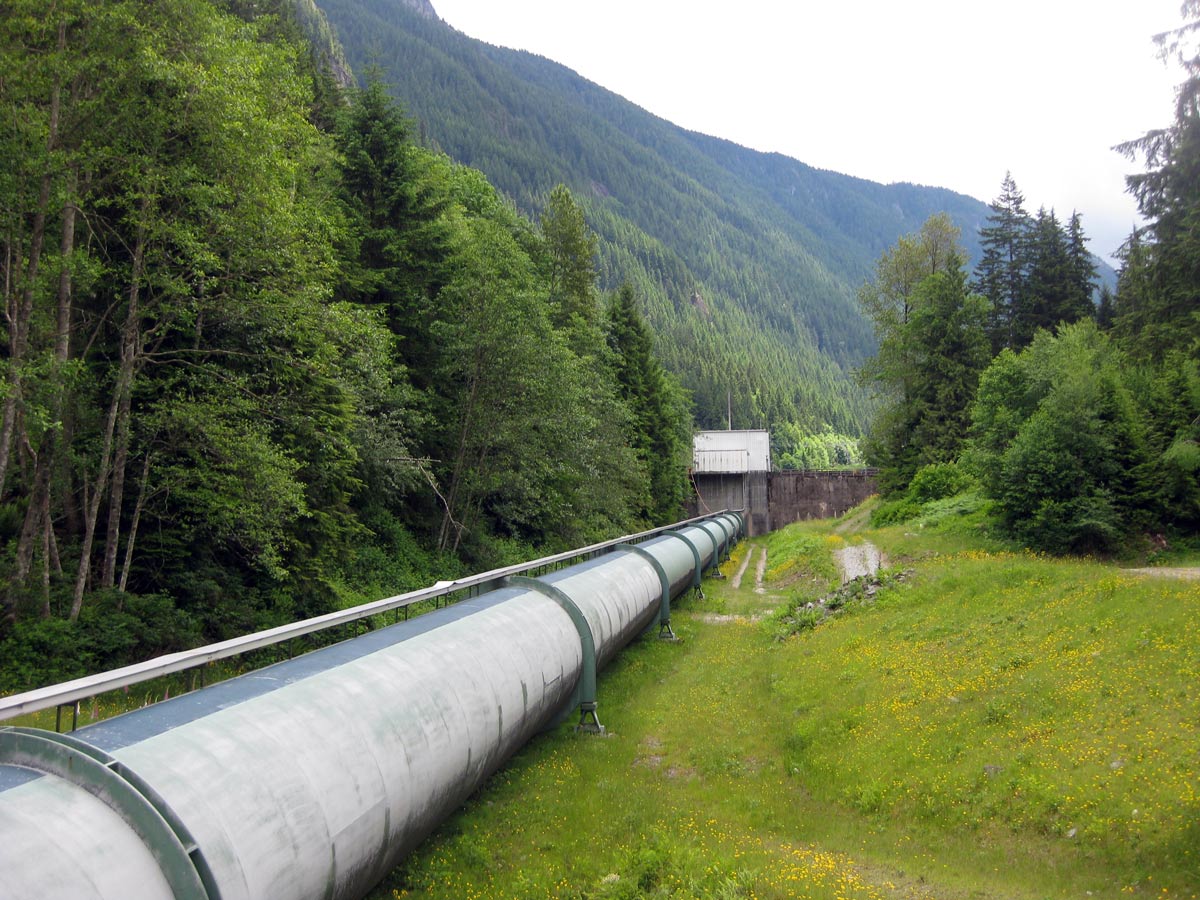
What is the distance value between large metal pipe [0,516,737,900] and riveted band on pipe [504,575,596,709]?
173cm

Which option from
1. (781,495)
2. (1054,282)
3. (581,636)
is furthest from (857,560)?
(781,495)

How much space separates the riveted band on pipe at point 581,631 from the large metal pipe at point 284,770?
173 centimetres

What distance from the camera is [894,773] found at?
1072 cm

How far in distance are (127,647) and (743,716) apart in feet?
37.5

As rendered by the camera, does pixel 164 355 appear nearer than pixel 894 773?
No

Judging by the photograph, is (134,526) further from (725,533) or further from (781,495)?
(781,495)

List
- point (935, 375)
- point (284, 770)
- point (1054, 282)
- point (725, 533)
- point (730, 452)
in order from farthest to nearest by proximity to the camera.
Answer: point (730, 452), point (1054, 282), point (935, 375), point (725, 533), point (284, 770)

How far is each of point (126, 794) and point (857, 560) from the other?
29889mm

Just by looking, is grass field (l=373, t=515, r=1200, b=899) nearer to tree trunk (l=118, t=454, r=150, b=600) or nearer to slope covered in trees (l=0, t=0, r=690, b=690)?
slope covered in trees (l=0, t=0, r=690, b=690)

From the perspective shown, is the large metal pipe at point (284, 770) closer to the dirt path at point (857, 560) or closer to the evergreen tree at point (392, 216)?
the dirt path at point (857, 560)

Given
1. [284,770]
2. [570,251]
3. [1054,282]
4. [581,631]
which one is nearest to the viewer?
[284,770]

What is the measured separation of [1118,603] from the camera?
559 inches

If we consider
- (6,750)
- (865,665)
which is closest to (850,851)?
(865,665)

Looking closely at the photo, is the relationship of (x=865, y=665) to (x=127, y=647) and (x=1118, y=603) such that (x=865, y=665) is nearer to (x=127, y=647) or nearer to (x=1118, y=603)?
(x=1118, y=603)
